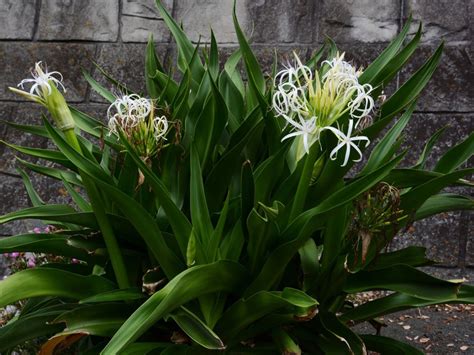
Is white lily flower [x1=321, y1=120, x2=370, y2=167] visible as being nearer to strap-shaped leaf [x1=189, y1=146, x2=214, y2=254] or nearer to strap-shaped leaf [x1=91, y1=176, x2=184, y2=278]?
strap-shaped leaf [x1=189, y1=146, x2=214, y2=254]

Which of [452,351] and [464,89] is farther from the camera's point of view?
[464,89]

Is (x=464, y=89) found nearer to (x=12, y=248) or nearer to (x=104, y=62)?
(x=104, y=62)

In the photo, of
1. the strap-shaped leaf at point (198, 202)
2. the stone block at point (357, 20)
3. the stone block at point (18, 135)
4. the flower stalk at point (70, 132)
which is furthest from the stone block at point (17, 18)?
the strap-shaped leaf at point (198, 202)

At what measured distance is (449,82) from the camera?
342 cm

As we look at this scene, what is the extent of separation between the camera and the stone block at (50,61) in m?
3.77

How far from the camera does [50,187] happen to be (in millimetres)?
3746

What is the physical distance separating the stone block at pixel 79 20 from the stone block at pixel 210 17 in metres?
0.38

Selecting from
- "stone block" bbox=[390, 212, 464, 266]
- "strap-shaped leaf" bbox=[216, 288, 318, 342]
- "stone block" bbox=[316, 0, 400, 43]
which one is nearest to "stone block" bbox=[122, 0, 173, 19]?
"stone block" bbox=[316, 0, 400, 43]

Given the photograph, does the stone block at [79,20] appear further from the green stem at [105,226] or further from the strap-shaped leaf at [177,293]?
the strap-shaped leaf at [177,293]

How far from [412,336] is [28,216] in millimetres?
1646

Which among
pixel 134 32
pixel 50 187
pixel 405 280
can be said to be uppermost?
pixel 134 32

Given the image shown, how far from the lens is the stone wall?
3395mm

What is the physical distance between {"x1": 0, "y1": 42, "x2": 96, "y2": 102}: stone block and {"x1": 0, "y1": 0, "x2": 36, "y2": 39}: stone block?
56 mm

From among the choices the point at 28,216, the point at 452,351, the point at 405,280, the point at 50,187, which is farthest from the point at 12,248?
the point at 50,187
